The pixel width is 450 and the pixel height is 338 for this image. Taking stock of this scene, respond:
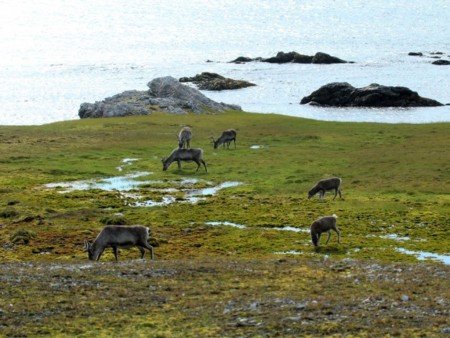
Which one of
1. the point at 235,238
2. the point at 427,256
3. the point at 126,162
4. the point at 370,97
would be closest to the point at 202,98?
the point at 370,97

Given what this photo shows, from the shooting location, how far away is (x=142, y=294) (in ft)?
89.9

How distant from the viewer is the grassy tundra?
24.3 m

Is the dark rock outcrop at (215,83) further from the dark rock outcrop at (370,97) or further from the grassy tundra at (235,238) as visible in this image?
the grassy tundra at (235,238)

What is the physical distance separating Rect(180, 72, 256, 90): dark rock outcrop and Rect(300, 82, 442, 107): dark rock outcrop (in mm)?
27713

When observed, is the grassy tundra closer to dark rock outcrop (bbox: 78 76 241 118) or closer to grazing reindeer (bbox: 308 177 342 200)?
grazing reindeer (bbox: 308 177 342 200)

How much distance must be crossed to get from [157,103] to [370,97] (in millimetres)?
40171

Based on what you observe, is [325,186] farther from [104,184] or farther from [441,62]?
[441,62]

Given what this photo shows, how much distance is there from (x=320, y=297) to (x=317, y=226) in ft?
36.8

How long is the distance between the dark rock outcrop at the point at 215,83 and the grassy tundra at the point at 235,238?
236ft

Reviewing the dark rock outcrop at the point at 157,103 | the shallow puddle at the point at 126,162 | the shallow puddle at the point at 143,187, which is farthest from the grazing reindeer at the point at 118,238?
the dark rock outcrop at the point at 157,103

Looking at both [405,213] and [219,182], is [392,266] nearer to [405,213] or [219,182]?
[405,213]

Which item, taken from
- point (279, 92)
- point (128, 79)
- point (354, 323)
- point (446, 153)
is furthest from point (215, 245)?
point (128, 79)

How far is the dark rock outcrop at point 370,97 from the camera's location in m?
125

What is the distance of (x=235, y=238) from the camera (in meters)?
40.1
